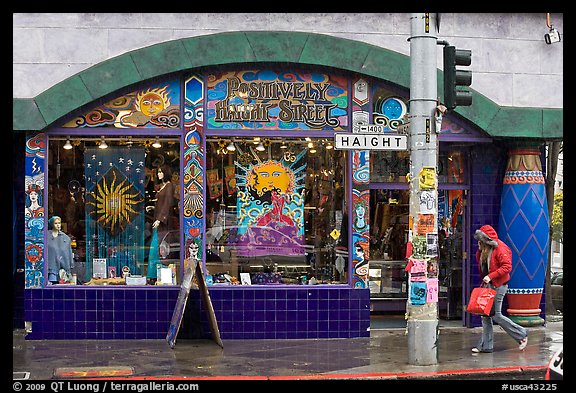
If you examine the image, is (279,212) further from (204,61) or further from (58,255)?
(58,255)

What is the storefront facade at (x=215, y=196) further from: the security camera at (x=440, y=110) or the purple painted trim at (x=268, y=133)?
the security camera at (x=440, y=110)

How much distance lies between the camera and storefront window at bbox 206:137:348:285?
48.9ft

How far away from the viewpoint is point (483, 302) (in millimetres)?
13320

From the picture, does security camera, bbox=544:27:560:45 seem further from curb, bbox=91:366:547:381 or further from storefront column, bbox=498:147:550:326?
curb, bbox=91:366:547:381

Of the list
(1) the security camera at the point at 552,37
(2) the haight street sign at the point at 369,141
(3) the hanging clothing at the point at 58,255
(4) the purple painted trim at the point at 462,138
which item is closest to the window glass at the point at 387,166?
(4) the purple painted trim at the point at 462,138

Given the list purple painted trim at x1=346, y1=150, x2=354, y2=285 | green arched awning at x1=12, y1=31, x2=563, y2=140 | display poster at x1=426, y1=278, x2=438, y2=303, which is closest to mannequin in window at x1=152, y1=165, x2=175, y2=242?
green arched awning at x1=12, y1=31, x2=563, y2=140

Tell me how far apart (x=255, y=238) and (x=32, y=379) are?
471 centimetres

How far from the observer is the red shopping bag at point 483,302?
13258 millimetres

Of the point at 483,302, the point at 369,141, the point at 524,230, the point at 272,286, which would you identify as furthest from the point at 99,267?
the point at 524,230

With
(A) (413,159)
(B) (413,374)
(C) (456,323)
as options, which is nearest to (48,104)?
(A) (413,159)

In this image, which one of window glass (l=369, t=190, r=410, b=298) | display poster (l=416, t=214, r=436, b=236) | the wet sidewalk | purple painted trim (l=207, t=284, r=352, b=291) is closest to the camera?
the wet sidewalk

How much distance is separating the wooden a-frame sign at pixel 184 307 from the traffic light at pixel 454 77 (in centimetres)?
453

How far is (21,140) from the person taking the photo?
1552 cm

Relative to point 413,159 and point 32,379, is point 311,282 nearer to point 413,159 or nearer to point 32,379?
point 413,159
